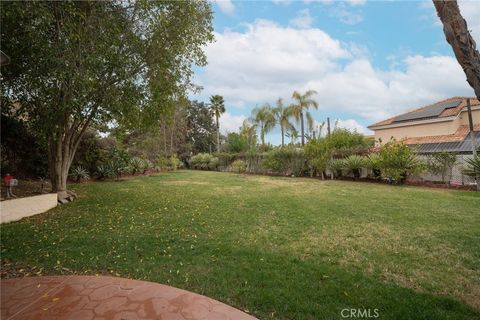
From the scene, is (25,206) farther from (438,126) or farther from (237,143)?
(237,143)

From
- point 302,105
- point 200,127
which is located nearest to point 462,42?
point 302,105

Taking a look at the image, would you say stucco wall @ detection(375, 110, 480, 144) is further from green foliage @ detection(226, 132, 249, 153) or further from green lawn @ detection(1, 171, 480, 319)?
green lawn @ detection(1, 171, 480, 319)

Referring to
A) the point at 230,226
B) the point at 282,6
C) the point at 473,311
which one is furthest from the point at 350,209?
the point at 282,6

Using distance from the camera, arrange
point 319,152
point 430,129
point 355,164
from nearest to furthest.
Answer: point 355,164 < point 319,152 < point 430,129

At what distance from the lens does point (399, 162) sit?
45.8 feet

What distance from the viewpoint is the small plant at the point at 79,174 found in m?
14.5

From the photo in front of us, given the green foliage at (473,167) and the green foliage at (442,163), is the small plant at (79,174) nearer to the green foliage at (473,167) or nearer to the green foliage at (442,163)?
the green foliage at (442,163)

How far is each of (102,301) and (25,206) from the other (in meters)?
5.60

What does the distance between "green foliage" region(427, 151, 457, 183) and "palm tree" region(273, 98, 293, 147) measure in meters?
16.5

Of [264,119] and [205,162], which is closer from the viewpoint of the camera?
[264,119]

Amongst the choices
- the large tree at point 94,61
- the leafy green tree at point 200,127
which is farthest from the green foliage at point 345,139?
the leafy green tree at point 200,127

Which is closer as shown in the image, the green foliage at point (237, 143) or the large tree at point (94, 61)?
the large tree at point (94, 61)

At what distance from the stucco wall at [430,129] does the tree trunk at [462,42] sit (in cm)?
2007

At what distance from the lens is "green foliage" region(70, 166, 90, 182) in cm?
1453
